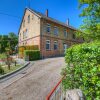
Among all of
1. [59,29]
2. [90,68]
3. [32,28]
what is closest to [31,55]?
[32,28]

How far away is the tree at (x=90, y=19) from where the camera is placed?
9.88m

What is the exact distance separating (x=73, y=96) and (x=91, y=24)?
25.0ft

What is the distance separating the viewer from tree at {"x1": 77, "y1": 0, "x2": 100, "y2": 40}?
9.88m

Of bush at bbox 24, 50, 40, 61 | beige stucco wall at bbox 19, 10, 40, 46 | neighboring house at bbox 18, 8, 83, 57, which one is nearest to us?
bush at bbox 24, 50, 40, 61

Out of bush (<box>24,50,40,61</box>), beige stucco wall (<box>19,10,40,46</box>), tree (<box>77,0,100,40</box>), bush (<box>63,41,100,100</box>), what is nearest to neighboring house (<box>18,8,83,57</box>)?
beige stucco wall (<box>19,10,40,46</box>)

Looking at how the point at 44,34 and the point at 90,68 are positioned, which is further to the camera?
the point at 44,34

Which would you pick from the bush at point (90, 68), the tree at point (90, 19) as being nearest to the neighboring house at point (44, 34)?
the tree at point (90, 19)

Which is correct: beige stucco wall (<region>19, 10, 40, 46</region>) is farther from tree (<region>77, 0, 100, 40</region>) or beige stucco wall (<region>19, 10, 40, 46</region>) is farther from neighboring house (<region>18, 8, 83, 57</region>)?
tree (<region>77, 0, 100, 40</region>)

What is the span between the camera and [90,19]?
35.1 feet

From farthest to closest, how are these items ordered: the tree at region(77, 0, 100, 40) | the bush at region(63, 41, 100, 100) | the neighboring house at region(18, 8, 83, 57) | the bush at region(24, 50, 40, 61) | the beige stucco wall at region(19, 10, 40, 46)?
the beige stucco wall at region(19, 10, 40, 46) < the neighboring house at region(18, 8, 83, 57) < the bush at region(24, 50, 40, 61) < the tree at region(77, 0, 100, 40) < the bush at region(63, 41, 100, 100)

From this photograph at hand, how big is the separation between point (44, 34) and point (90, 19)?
14.9 m

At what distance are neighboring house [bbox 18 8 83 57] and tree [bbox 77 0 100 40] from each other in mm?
13707

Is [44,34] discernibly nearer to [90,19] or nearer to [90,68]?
[90,19]

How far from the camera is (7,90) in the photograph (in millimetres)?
7816
